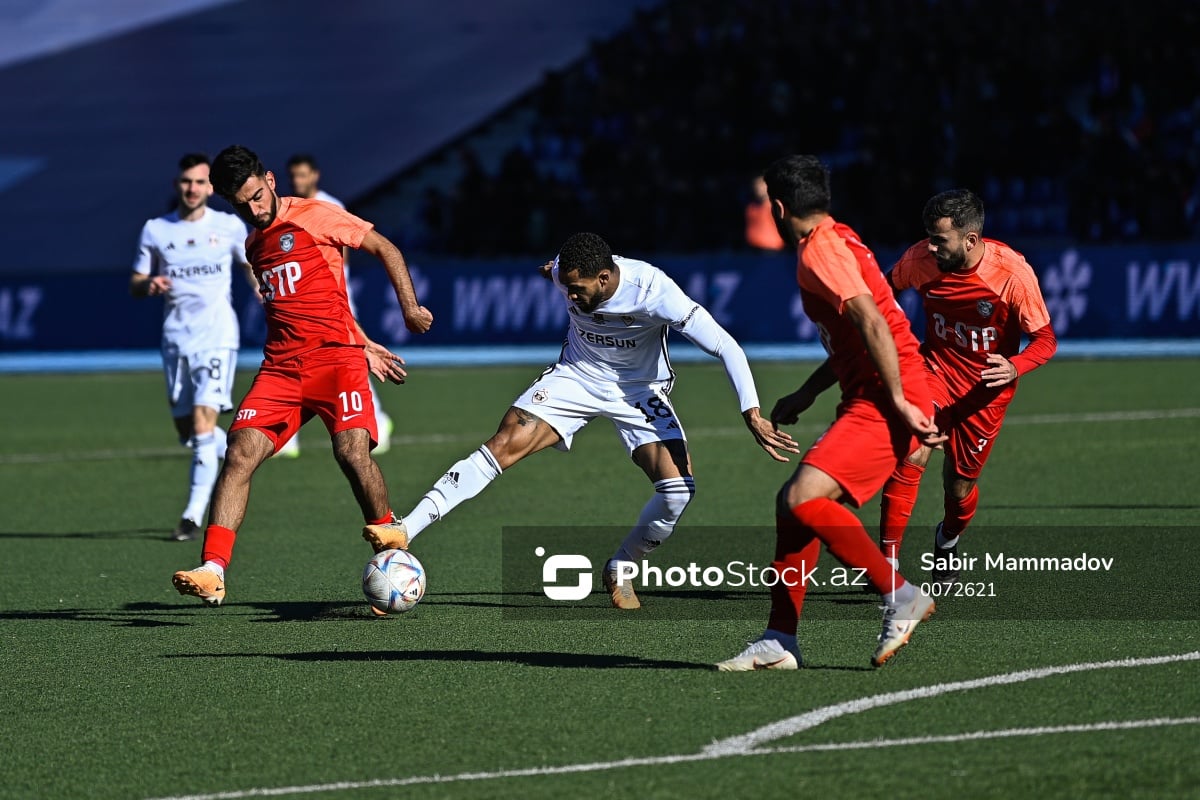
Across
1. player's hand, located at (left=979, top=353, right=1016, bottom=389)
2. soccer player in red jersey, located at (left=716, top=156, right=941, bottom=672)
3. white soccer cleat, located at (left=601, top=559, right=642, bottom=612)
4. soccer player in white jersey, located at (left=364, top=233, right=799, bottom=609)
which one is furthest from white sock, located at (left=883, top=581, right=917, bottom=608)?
white soccer cleat, located at (left=601, top=559, right=642, bottom=612)

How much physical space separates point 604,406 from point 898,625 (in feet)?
8.00

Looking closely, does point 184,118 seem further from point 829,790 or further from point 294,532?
point 829,790

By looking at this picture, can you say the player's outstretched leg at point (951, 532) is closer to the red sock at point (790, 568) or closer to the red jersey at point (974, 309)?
the red jersey at point (974, 309)

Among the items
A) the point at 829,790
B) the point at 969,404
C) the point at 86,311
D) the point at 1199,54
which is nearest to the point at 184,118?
the point at 86,311

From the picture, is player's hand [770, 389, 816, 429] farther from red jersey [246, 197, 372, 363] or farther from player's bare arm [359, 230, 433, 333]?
red jersey [246, 197, 372, 363]

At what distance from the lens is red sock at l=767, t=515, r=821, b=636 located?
20.5 feet

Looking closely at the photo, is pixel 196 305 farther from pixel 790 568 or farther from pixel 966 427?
pixel 790 568

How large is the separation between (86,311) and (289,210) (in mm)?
21474

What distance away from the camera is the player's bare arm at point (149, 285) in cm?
1130

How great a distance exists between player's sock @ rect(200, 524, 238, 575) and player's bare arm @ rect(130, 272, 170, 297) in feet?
12.0

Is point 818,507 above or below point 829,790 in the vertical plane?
above

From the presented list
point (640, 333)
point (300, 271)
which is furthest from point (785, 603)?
point (300, 271)

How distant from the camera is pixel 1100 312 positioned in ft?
78.4

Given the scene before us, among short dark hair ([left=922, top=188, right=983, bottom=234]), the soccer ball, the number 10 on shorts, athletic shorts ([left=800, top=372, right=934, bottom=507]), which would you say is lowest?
the soccer ball
